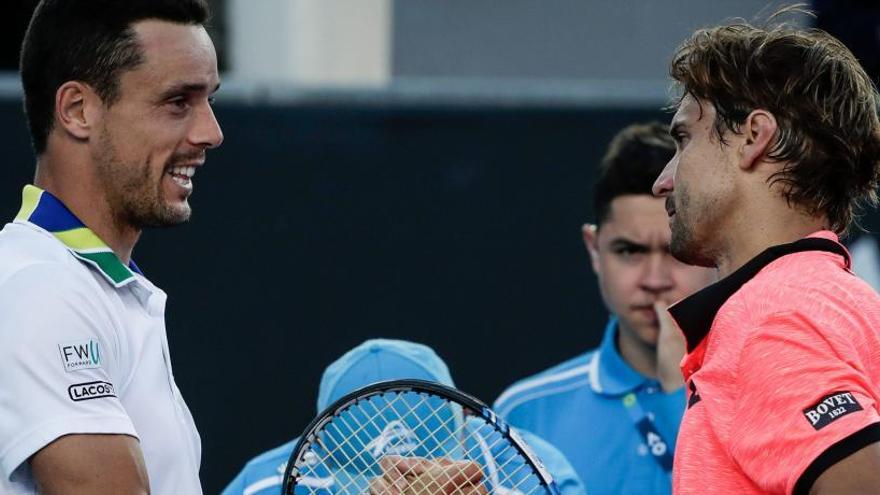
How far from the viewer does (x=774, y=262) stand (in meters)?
2.11

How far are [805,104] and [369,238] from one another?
217 cm

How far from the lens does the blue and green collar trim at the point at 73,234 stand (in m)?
2.24

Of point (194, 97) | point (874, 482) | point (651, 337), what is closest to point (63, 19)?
point (194, 97)

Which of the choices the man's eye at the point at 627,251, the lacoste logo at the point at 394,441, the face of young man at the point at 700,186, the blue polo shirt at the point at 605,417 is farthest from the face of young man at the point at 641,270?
the face of young man at the point at 700,186

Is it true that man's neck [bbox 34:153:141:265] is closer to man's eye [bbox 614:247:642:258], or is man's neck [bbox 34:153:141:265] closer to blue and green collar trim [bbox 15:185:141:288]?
blue and green collar trim [bbox 15:185:141:288]

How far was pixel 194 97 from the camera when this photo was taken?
2.41 metres

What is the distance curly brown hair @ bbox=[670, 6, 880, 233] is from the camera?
2164 millimetres

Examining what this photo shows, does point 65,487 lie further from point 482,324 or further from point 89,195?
point 482,324

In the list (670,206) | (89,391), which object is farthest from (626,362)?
(89,391)

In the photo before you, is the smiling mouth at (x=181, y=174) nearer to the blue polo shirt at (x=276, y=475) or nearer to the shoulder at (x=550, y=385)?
the blue polo shirt at (x=276, y=475)

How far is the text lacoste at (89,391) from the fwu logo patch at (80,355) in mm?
25

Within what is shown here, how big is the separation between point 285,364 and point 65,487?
2166 millimetres

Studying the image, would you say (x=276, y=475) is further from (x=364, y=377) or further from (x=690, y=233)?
(x=690, y=233)

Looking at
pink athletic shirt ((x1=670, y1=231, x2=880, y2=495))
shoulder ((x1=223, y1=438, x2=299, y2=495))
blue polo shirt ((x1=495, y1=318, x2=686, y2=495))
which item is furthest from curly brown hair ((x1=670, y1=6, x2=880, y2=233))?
blue polo shirt ((x1=495, y1=318, x2=686, y2=495))
